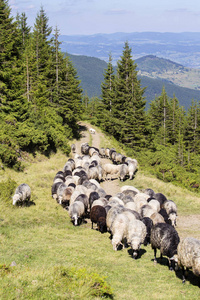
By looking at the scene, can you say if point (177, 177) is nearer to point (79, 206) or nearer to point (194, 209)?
Result: point (194, 209)

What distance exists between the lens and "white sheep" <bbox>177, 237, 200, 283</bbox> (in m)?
9.77

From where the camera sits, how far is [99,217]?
1689 centimetres

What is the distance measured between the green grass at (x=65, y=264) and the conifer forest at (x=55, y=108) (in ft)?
38.1

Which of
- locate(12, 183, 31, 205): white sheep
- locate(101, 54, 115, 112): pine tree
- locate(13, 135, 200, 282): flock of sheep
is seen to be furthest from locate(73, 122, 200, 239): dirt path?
locate(12, 183, 31, 205): white sheep

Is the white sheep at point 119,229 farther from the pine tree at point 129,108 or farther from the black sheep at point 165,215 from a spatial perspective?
the pine tree at point 129,108

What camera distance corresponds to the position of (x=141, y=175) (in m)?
31.3

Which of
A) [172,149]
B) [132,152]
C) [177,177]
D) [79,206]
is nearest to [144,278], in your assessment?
[79,206]

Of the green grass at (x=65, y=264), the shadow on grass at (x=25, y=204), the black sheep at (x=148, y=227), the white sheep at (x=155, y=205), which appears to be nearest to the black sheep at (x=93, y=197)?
the green grass at (x=65, y=264)

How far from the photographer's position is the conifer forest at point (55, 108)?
31016 millimetres

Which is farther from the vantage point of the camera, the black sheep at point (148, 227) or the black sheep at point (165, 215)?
the black sheep at point (165, 215)

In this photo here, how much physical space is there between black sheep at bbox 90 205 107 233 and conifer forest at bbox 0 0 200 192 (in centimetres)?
1235

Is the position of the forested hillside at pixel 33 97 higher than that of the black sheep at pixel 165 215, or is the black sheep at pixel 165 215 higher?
the forested hillside at pixel 33 97

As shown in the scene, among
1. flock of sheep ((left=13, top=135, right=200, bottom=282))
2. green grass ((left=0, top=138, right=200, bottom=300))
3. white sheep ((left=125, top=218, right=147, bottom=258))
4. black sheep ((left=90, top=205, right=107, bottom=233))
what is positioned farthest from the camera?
black sheep ((left=90, top=205, right=107, bottom=233))

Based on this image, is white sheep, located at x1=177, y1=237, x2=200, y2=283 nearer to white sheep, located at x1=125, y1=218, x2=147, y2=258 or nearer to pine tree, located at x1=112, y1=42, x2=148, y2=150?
white sheep, located at x1=125, y1=218, x2=147, y2=258
